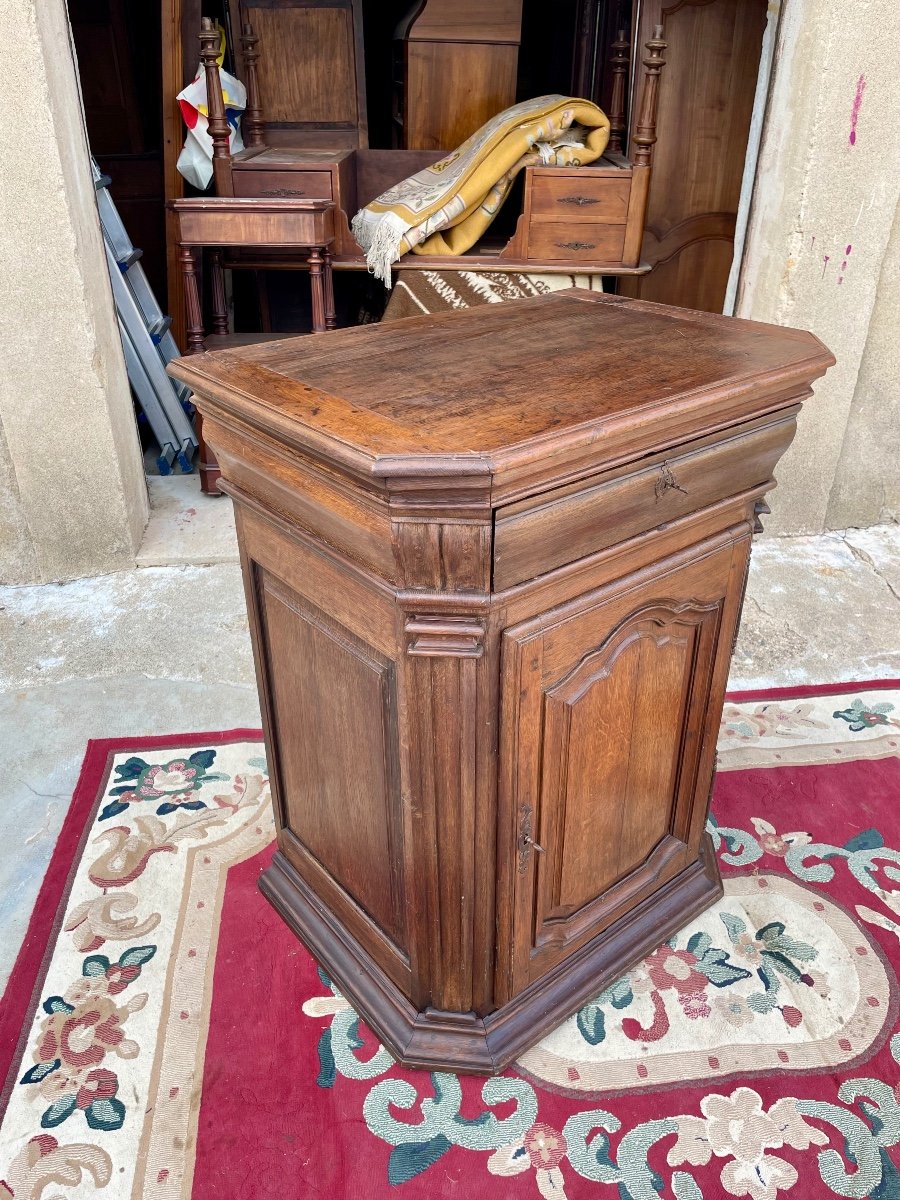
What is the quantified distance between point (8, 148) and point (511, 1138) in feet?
9.10

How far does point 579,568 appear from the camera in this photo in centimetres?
119

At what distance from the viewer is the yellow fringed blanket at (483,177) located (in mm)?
3398

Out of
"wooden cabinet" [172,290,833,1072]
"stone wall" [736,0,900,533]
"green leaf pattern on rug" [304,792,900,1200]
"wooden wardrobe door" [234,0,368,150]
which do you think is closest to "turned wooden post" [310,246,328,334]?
"wooden wardrobe door" [234,0,368,150]

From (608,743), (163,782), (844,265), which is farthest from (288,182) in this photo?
(608,743)

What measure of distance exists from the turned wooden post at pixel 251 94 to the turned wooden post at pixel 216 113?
37 centimetres

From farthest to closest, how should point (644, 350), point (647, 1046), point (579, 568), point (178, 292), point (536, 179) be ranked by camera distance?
point (178, 292) < point (536, 179) < point (647, 1046) < point (644, 350) < point (579, 568)

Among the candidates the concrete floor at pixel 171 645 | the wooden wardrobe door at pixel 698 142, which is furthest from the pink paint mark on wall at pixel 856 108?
the concrete floor at pixel 171 645

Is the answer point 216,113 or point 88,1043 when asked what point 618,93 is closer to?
point 216,113

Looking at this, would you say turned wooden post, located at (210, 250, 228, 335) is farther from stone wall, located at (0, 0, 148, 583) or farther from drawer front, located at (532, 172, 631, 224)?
drawer front, located at (532, 172, 631, 224)

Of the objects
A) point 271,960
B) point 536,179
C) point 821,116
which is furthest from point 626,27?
point 271,960

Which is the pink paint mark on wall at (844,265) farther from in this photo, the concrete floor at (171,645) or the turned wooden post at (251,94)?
the turned wooden post at (251,94)

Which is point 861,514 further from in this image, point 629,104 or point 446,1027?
point 446,1027

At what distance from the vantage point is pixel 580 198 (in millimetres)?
3420

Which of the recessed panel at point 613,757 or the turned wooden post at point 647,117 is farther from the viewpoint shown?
the turned wooden post at point 647,117
